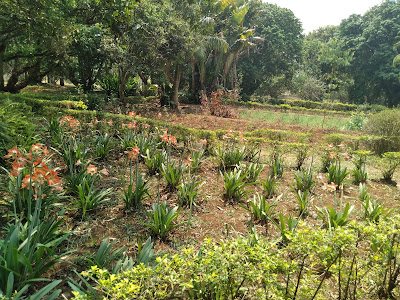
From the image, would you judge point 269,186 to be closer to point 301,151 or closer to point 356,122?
point 301,151

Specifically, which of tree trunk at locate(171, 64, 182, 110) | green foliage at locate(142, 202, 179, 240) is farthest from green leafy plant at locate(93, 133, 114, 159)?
tree trunk at locate(171, 64, 182, 110)

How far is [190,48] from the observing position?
1193 centimetres

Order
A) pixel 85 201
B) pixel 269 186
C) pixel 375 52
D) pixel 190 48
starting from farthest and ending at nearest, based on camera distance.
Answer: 1. pixel 375 52
2. pixel 190 48
3. pixel 269 186
4. pixel 85 201

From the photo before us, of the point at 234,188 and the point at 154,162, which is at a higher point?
the point at 154,162

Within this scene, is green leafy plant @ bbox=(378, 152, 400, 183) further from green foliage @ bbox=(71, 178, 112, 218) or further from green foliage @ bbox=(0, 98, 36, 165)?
green foliage @ bbox=(0, 98, 36, 165)

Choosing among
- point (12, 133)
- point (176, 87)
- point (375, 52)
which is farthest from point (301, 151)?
point (375, 52)

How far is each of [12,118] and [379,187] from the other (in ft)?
24.2

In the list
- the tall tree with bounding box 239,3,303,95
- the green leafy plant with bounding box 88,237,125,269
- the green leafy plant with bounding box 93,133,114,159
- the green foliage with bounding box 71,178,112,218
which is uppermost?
the tall tree with bounding box 239,3,303,95

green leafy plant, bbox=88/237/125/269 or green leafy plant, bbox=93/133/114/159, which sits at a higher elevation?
green leafy plant, bbox=93/133/114/159

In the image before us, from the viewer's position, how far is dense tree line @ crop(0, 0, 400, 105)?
901cm

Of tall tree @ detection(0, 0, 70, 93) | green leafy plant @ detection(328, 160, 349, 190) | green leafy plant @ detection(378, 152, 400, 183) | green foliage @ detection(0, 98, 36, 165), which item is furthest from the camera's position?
tall tree @ detection(0, 0, 70, 93)

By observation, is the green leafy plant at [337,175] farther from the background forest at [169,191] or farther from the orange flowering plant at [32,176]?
the orange flowering plant at [32,176]

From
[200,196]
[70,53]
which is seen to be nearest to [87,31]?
[70,53]

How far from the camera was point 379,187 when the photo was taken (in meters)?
5.20
